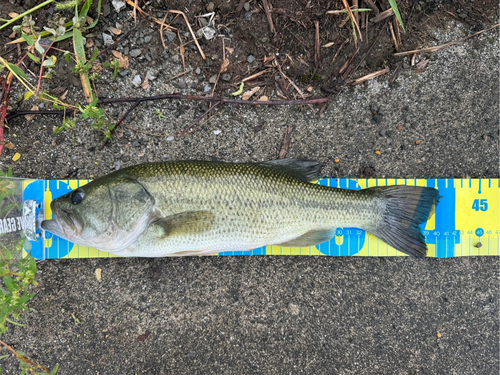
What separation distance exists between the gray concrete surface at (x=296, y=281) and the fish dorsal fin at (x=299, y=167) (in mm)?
337

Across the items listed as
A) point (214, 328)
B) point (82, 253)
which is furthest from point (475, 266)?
point (82, 253)

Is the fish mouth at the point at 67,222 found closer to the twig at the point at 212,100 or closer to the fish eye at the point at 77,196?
the fish eye at the point at 77,196

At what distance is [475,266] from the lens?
10.5 ft

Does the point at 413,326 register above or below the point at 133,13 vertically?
below

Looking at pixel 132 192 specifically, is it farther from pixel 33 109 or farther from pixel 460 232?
pixel 460 232

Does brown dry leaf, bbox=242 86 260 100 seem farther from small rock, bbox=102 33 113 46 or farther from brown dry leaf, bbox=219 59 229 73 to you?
small rock, bbox=102 33 113 46

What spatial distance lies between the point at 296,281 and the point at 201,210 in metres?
1.28

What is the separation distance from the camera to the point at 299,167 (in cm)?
292

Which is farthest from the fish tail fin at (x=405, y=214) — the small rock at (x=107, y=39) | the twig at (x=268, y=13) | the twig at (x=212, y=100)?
the small rock at (x=107, y=39)

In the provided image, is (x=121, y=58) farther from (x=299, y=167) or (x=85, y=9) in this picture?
(x=299, y=167)

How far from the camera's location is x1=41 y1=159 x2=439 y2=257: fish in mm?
2535

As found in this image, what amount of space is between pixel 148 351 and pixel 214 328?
67cm

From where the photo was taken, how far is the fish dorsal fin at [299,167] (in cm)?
288

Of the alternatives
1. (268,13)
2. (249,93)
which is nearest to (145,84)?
(249,93)
